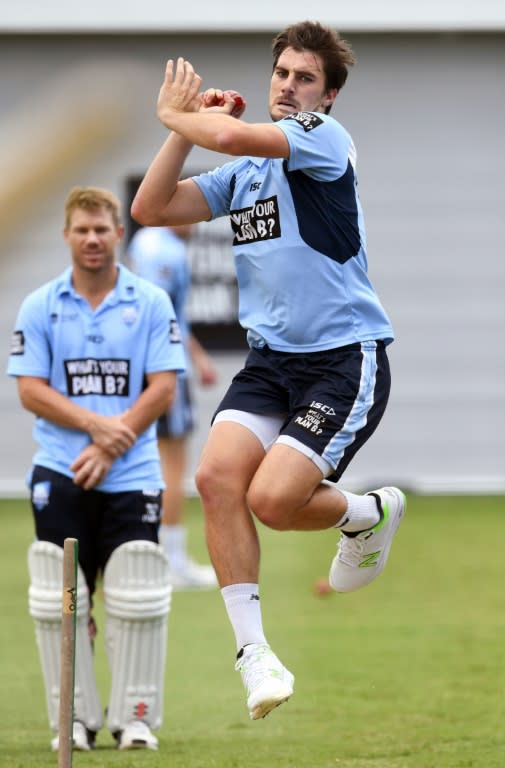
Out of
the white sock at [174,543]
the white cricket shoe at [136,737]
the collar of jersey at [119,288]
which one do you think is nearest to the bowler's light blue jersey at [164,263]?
the white sock at [174,543]

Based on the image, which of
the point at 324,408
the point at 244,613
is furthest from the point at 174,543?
the point at 324,408

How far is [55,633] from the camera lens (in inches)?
202

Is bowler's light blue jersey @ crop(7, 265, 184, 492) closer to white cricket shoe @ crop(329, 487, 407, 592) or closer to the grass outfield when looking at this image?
white cricket shoe @ crop(329, 487, 407, 592)

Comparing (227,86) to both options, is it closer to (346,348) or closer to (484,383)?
(484,383)

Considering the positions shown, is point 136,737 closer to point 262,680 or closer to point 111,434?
point 111,434

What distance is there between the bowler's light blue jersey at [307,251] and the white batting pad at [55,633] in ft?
4.39

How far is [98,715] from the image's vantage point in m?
5.13

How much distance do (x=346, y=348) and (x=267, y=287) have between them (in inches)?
12.6

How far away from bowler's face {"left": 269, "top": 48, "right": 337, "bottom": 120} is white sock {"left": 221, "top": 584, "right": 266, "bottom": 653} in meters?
1.51

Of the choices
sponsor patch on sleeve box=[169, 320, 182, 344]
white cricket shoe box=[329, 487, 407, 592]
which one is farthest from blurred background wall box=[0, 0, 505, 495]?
white cricket shoe box=[329, 487, 407, 592]

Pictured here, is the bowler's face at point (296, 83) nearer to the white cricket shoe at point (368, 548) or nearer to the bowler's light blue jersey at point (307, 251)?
the bowler's light blue jersey at point (307, 251)

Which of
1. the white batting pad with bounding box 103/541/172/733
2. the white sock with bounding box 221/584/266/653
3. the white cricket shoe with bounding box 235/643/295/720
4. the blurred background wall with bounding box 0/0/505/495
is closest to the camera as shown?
the white cricket shoe with bounding box 235/643/295/720

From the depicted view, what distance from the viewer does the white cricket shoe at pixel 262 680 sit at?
389 cm

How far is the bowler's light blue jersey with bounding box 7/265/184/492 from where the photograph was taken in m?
5.23
